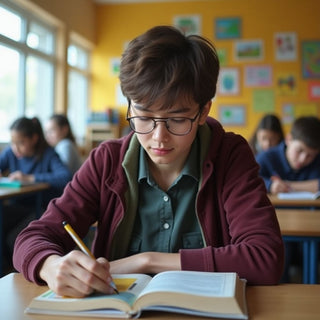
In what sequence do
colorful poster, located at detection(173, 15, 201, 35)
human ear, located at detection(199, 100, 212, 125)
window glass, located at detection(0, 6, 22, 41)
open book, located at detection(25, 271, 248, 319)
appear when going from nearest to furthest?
open book, located at detection(25, 271, 248, 319)
human ear, located at detection(199, 100, 212, 125)
window glass, located at detection(0, 6, 22, 41)
colorful poster, located at detection(173, 15, 201, 35)

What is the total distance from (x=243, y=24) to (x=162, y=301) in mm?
5888

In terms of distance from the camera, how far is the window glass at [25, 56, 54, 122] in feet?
17.0

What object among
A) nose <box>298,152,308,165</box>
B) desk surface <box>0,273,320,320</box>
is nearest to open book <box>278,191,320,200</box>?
nose <box>298,152,308,165</box>

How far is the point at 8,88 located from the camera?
464 centimetres

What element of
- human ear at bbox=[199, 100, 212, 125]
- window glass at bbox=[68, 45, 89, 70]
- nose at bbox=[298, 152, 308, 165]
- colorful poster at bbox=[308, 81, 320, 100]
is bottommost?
nose at bbox=[298, 152, 308, 165]

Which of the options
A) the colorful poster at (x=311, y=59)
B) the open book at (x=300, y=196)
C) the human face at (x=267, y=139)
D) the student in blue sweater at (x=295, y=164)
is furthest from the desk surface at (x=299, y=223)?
the colorful poster at (x=311, y=59)

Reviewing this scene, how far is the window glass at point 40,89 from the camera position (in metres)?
5.19

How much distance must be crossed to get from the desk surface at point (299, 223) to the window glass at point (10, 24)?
3496mm

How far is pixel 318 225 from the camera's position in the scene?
1.81m

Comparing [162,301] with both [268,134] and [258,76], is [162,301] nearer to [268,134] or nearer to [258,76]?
[268,134]

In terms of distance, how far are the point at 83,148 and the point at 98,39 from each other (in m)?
1.65

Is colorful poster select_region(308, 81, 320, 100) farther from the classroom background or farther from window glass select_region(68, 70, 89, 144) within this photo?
window glass select_region(68, 70, 89, 144)

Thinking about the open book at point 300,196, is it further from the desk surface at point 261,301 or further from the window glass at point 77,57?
the window glass at point 77,57

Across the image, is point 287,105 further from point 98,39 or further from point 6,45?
point 6,45
